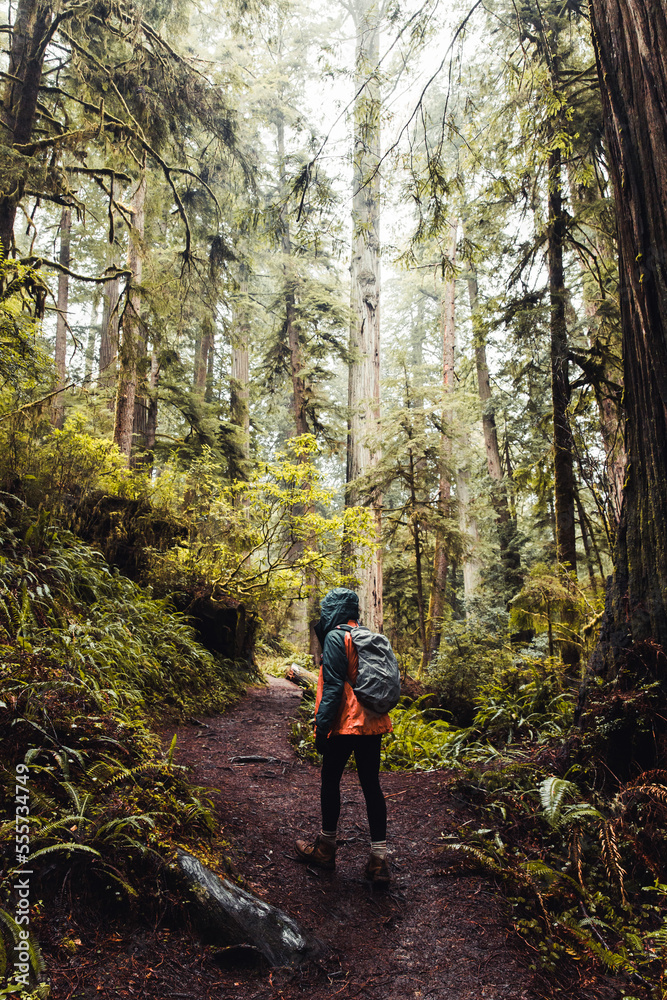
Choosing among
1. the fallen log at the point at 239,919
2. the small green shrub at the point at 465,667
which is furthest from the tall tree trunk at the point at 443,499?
the fallen log at the point at 239,919

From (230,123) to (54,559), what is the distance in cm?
773

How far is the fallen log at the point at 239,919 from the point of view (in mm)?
2346

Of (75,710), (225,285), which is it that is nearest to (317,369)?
(225,285)

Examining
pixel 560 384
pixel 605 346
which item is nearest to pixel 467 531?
pixel 560 384

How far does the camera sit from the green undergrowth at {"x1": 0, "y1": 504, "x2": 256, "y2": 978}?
84.4 inches

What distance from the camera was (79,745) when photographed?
9.61 feet

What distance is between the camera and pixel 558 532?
23.4 feet

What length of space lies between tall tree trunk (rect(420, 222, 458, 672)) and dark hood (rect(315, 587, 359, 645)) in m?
5.03

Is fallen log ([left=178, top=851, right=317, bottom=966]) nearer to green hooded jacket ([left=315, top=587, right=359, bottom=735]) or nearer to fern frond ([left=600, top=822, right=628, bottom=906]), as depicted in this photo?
green hooded jacket ([left=315, top=587, right=359, bottom=735])

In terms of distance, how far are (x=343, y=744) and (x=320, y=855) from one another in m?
0.80

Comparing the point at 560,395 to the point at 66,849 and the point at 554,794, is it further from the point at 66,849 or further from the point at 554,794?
the point at 66,849

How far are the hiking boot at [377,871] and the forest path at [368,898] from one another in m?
0.06

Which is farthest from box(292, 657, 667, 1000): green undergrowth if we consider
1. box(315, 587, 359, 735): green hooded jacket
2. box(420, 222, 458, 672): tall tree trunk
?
box(420, 222, 458, 672): tall tree trunk

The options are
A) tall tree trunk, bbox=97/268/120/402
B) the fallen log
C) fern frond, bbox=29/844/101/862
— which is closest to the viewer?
fern frond, bbox=29/844/101/862
